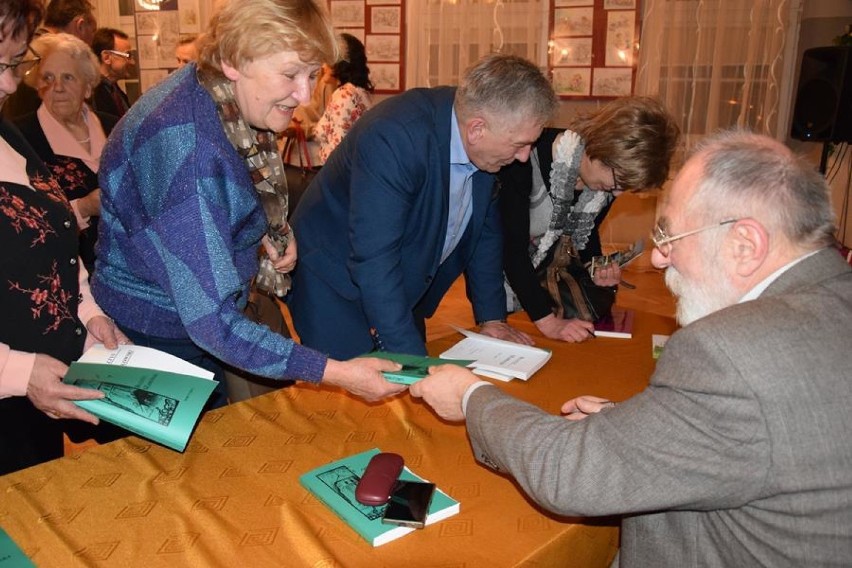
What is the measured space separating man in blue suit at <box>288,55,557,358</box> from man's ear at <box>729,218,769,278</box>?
0.90 m

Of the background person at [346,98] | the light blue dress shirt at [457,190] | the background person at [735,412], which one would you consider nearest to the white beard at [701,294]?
the background person at [735,412]

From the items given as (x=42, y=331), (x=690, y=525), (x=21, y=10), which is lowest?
(x=690, y=525)

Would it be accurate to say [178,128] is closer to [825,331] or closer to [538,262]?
[825,331]

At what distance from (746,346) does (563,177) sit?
1.61 metres

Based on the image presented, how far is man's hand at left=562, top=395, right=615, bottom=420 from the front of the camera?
1560 millimetres

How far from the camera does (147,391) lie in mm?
1396

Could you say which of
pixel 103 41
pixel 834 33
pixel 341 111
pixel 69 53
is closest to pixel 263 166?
pixel 69 53

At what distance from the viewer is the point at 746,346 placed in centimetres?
97

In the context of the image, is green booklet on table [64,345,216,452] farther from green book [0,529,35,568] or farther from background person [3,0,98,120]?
background person [3,0,98,120]

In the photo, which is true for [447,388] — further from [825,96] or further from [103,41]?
[103,41]

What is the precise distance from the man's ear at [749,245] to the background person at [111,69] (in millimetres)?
4003

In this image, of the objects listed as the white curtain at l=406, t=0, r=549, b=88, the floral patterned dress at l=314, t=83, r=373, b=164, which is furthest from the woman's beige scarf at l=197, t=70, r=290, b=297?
the white curtain at l=406, t=0, r=549, b=88

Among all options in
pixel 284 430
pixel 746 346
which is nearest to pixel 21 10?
pixel 284 430

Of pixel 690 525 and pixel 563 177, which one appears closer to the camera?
pixel 690 525
